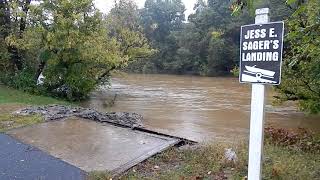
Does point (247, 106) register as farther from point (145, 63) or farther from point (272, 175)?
point (145, 63)

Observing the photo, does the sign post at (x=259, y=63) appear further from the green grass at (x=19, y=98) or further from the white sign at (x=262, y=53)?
the green grass at (x=19, y=98)

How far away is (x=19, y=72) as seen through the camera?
18719 mm

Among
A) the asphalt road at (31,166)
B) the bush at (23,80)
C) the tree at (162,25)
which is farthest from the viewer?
the tree at (162,25)

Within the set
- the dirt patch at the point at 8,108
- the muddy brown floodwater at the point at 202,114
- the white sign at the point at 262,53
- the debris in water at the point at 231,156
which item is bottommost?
the muddy brown floodwater at the point at 202,114

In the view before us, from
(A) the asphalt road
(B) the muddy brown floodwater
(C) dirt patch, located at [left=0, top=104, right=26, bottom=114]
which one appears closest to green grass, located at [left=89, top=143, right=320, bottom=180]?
(A) the asphalt road

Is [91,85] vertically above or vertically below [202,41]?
below

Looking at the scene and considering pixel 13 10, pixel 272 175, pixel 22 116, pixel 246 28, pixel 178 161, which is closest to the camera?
pixel 246 28

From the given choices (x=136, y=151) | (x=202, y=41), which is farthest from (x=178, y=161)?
(x=202, y=41)

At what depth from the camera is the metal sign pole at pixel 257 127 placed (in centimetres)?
312

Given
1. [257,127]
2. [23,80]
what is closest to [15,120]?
[257,127]

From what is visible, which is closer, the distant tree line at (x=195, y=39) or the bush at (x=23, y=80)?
the bush at (x=23, y=80)

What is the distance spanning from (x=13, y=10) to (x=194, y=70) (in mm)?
32441

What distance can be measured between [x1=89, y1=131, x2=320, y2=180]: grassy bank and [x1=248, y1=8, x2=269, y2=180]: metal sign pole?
161 centimetres

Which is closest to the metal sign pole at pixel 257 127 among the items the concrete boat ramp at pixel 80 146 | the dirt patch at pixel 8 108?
the concrete boat ramp at pixel 80 146
